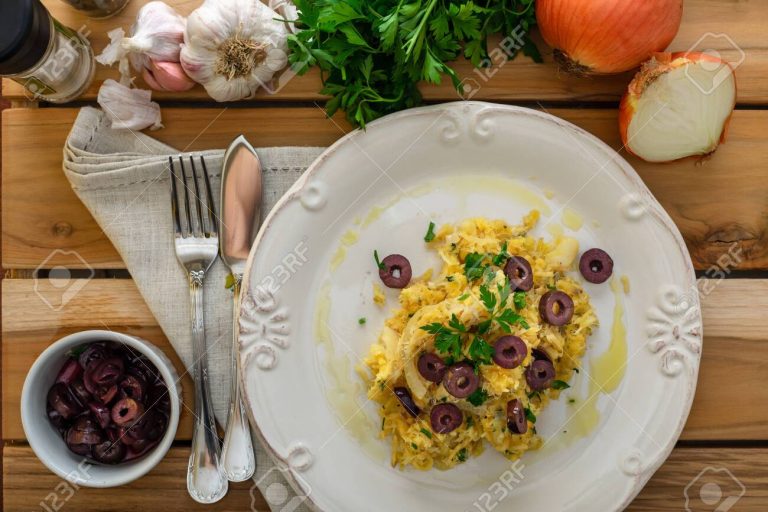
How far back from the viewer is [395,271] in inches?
76.6

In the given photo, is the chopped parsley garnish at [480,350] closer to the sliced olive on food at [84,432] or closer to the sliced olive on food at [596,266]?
the sliced olive on food at [596,266]

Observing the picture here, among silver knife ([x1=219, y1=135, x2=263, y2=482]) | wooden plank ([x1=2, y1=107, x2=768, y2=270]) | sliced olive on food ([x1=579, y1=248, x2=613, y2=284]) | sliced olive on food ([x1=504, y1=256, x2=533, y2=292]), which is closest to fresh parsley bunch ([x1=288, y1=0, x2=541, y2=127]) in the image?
wooden plank ([x1=2, y1=107, x2=768, y2=270])

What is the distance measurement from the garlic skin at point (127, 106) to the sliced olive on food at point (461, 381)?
3.82 feet

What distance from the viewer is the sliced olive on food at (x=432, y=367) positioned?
71.0 inches

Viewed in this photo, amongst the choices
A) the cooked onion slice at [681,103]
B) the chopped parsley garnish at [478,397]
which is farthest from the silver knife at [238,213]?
the cooked onion slice at [681,103]

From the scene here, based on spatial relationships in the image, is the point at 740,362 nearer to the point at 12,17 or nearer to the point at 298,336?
the point at 298,336

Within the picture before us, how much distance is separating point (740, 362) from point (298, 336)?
1350 mm

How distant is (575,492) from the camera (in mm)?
1919

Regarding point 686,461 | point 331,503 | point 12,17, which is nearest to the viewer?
point 12,17

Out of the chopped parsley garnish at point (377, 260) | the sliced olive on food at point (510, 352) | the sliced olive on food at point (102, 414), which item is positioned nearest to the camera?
the sliced olive on food at point (510, 352)

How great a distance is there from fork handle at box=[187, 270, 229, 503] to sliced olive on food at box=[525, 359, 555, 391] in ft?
3.03

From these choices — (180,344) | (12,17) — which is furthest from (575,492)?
(12,17)

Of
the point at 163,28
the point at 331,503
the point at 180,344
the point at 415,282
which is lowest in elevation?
the point at 331,503

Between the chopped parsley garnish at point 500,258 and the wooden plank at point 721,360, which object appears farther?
the wooden plank at point 721,360
